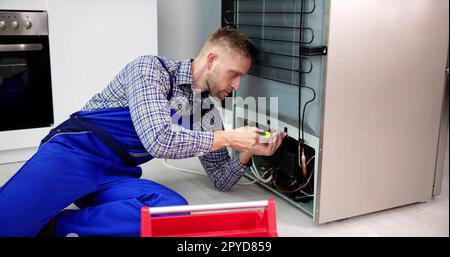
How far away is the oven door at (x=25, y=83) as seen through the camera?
212cm

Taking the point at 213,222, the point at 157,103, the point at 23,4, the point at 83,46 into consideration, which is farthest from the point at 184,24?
the point at 213,222

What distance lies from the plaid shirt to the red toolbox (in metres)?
0.31

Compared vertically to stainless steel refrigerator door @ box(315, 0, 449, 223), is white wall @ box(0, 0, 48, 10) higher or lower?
higher

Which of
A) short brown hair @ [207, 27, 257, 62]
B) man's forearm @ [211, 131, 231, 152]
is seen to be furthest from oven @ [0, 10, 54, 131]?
man's forearm @ [211, 131, 231, 152]

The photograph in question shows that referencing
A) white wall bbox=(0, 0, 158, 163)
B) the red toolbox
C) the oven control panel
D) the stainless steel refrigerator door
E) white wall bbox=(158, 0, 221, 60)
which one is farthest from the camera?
white wall bbox=(158, 0, 221, 60)

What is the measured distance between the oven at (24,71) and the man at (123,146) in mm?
748

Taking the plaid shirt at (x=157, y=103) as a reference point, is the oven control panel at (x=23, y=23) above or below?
above

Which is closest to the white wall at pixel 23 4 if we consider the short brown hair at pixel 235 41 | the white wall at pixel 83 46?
the white wall at pixel 83 46

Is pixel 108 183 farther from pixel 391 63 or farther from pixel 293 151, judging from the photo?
pixel 391 63

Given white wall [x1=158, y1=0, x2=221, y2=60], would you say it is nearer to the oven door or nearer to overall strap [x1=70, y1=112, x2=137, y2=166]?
the oven door

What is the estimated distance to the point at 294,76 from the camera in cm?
165

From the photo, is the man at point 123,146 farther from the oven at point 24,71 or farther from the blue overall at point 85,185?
the oven at point 24,71

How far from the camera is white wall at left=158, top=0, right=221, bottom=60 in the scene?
2740 mm

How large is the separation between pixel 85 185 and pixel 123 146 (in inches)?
6.6
